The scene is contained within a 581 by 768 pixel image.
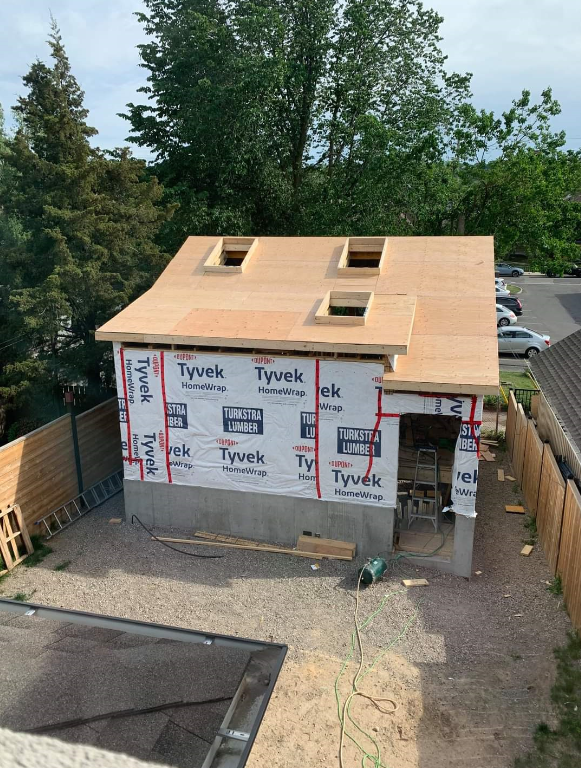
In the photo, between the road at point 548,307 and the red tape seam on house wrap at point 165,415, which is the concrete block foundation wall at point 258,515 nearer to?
the red tape seam on house wrap at point 165,415

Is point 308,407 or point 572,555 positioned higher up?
point 308,407

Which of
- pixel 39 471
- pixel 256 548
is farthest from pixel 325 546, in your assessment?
pixel 39 471

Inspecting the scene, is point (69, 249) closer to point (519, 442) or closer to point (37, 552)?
point (37, 552)

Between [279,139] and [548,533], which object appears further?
[279,139]

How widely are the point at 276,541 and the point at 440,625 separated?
161 inches

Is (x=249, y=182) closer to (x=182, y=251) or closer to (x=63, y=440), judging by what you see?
(x=182, y=251)

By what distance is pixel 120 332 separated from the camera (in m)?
12.7

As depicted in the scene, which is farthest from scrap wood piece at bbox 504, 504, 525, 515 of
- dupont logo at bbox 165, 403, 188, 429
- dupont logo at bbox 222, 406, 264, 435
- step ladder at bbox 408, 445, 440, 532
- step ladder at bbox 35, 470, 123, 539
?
step ladder at bbox 35, 470, 123, 539

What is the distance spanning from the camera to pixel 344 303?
13.9m

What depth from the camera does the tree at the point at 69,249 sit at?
15242 mm

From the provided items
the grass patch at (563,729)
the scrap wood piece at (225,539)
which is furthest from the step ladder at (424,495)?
the grass patch at (563,729)

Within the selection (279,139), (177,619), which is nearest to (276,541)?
(177,619)

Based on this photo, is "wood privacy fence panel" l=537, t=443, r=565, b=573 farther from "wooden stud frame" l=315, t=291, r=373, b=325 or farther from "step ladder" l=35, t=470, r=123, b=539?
"step ladder" l=35, t=470, r=123, b=539

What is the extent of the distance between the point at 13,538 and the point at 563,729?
35.1 ft
